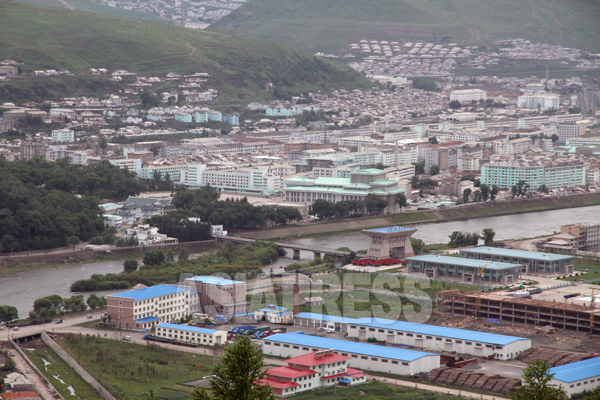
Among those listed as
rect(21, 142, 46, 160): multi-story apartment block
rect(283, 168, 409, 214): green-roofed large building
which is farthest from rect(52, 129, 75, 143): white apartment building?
rect(283, 168, 409, 214): green-roofed large building

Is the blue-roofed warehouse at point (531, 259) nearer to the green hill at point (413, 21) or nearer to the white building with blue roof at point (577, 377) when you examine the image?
the white building with blue roof at point (577, 377)

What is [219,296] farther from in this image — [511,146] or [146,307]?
[511,146]

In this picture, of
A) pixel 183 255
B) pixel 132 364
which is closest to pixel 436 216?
pixel 183 255

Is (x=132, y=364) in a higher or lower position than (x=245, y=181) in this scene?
lower

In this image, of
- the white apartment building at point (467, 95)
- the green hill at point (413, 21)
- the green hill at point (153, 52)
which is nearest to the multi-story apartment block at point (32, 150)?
the green hill at point (153, 52)

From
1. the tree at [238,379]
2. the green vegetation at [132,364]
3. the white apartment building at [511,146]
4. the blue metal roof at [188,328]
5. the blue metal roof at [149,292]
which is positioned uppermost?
the white apartment building at [511,146]

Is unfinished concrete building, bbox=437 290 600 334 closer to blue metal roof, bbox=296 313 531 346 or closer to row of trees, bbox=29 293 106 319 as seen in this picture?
blue metal roof, bbox=296 313 531 346
